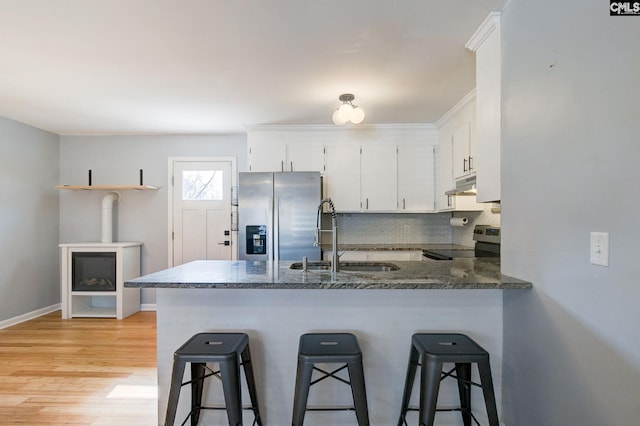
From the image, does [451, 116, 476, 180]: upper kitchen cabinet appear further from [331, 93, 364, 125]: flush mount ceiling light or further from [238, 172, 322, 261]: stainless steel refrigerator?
[238, 172, 322, 261]: stainless steel refrigerator

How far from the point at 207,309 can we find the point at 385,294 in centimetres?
99

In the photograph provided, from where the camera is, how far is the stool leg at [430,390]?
1401mm

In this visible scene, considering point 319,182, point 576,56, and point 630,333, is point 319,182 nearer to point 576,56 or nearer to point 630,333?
point 576,56

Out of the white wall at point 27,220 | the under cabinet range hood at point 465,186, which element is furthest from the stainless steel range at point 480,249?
the white wall at point 27,220

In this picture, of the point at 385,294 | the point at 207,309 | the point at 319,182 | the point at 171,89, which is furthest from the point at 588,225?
the point at 171,89

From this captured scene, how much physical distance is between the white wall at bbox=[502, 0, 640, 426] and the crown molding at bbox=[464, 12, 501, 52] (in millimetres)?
72

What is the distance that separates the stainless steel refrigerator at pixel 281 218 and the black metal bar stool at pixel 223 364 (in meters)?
1.87

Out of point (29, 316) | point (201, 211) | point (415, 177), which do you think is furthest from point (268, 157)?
point (29, 316)

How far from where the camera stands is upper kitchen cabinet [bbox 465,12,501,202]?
182 centimetres

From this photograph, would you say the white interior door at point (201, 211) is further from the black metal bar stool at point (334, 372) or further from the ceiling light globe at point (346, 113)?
the black metal bar stool at point (334, 372)

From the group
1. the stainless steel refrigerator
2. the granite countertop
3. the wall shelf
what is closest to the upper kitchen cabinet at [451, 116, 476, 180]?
the granite countertop

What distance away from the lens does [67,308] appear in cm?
409

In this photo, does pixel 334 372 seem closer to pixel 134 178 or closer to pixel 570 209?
pixel 570 209

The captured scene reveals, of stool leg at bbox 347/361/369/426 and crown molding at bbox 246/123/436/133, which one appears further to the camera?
crown molding at bbox 246/123/436/133
